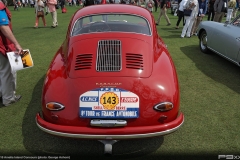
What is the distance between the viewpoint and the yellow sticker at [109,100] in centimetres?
248

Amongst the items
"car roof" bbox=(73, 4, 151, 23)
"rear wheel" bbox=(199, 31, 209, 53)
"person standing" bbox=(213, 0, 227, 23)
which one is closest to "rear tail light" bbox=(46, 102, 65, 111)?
"car roof" bbox=(73, 4, 151, 23)

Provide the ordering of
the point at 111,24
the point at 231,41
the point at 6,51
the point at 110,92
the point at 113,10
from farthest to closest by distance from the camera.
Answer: the point at 231,41 → the point at 113,10 → the point at 111,24 → the point at 6,51 → the point at 110,92

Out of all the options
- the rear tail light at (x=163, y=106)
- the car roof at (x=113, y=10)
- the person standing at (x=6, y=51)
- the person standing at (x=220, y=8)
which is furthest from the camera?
the person standing at (x=220, y=8)

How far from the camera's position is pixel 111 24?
3.76 meters

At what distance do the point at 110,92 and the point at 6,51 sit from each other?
216cm

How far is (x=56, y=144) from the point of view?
9.81ft

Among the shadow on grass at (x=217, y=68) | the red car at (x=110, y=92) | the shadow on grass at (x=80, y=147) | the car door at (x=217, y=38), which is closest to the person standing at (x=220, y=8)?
the shadow on grass at (x=217, y=68)

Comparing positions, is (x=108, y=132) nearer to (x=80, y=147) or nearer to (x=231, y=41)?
(x=80, y=147)

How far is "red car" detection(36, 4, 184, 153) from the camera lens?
2.47m

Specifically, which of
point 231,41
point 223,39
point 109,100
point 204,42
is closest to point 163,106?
point 109,100

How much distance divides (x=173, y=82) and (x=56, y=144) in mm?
1754

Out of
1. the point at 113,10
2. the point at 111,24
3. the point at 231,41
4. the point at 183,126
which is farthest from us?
the point at 231,41

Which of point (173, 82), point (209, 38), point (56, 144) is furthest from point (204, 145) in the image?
point (209, 38)

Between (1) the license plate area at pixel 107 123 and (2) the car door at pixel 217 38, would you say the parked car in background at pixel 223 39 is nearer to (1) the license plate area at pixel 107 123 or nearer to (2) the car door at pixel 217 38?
(2) the car door at pixel 217 38
